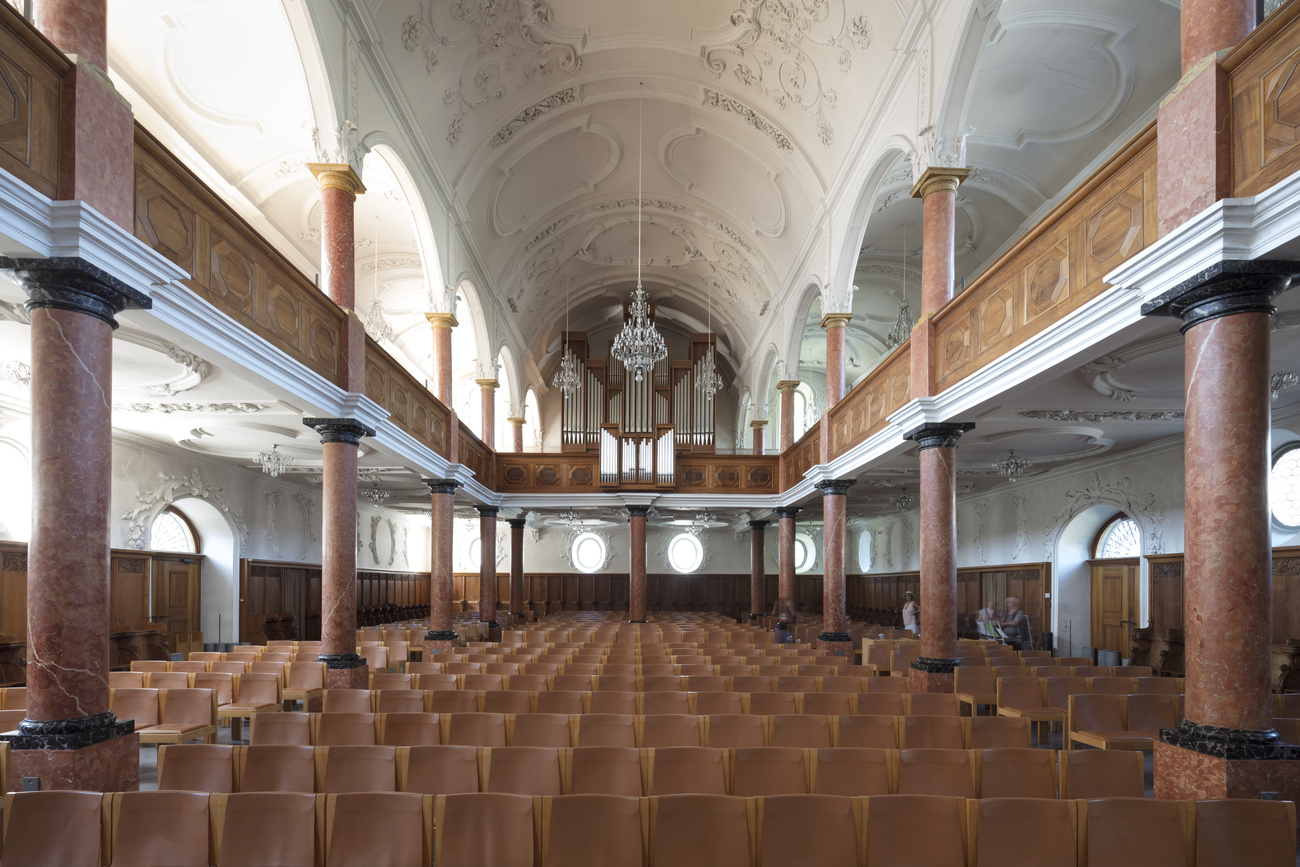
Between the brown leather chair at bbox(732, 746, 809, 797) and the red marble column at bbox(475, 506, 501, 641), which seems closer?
the brown leather chair at bbox(732, 746, 809, 797)

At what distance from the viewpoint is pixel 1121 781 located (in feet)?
17.4

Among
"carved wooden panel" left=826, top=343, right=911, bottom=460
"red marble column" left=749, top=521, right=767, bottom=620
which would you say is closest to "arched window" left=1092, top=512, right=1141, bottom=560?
"carved wooden panel" left=826, top=343, right=911, bottom=460

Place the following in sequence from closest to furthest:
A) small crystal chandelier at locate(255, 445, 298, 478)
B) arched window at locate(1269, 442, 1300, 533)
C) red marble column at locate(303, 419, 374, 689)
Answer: red marble column at locate(303, 419, 374, 689), arched window at locate(1269, 442, 1300, 533), small crystal chandelier at locate(255, 445, 298, 478)

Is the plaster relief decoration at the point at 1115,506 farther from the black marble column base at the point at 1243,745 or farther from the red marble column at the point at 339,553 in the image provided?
the red marble column at the point at 339,553

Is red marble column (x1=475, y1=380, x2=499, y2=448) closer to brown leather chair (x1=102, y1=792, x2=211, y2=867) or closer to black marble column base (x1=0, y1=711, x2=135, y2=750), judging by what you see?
black marble column base (x1=0, y1=711, x2=135, y2=750)

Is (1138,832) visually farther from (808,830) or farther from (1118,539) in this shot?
(1118,539)

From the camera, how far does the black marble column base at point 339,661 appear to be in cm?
1068

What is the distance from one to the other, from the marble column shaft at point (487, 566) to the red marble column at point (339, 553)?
10.4m

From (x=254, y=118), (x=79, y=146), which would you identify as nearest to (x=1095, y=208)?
(x=79, y=146)

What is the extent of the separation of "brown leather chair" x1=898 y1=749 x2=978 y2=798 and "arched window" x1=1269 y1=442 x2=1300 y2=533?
9699mm

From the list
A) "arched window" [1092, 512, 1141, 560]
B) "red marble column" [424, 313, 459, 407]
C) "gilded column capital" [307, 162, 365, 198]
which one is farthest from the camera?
"arched window" [1092, 512, 1141, 560]

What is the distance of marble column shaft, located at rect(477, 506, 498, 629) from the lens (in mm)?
21516

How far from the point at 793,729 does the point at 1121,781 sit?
2442 millimetres

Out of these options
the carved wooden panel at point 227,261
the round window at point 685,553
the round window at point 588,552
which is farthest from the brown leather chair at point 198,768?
the round window at point 685,553
